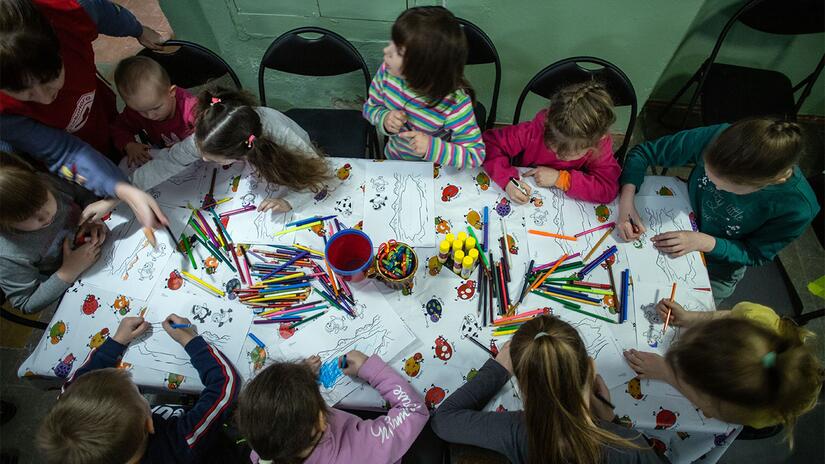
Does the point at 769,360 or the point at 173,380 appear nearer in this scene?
the point at 769,360

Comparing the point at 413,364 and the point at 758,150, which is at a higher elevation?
the point at 758,150

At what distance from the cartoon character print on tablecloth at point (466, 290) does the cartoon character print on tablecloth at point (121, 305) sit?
1107mm

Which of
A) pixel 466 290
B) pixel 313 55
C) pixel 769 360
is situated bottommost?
pixel 466 290

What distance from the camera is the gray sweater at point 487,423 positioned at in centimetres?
133

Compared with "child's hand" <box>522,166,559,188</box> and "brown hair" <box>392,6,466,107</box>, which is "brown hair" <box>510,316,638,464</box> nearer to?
"child's hand" <box>522,166,559,188</box>

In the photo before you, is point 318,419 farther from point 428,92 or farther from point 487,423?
point 428,92

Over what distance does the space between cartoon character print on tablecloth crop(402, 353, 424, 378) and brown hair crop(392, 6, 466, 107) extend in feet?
3.19

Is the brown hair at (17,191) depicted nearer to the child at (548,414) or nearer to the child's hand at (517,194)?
the child at (548,414)

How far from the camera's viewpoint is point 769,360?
1.15 metres

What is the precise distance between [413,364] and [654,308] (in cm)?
82

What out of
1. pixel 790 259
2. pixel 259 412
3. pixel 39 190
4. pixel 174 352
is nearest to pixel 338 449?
pixel 259 412

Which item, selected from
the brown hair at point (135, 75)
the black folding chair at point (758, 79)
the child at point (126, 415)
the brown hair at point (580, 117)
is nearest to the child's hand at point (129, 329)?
the child at point (126, 415)

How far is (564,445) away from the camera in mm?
1240

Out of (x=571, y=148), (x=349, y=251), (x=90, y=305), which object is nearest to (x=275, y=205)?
(x=349, y=251)
